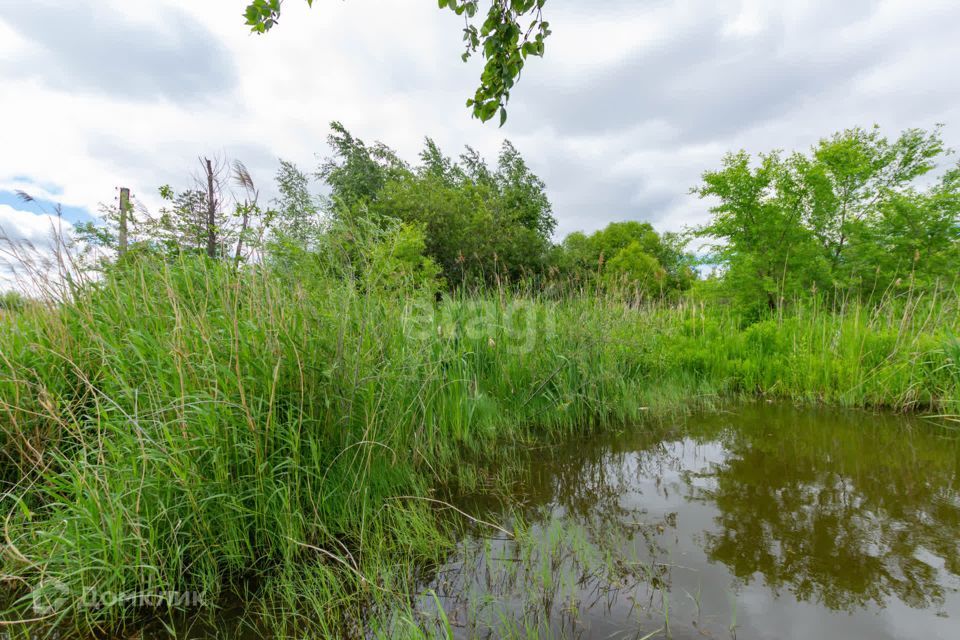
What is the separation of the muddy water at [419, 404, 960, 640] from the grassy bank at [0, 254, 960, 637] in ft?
1.57

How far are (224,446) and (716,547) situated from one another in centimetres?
264

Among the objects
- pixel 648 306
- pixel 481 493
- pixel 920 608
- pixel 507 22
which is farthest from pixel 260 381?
pixel 648 306

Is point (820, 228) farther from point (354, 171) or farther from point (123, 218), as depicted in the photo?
point (354, 171)

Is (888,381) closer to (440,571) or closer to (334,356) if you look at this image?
(440,571)

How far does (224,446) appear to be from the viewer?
6.15 ft

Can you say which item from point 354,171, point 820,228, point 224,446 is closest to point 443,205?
point 354,171

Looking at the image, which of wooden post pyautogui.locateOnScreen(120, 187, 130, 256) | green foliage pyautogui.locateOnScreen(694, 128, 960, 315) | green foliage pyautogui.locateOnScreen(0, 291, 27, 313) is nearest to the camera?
wooden post pyautogui.locateOnScreen(120, 187, 130, 256)

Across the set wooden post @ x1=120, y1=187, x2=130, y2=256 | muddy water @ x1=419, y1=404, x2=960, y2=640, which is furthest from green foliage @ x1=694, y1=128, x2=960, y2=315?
wooden post @ x1=120, y1=187, x2=130, y2=256

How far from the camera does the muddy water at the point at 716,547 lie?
1615 millimetres

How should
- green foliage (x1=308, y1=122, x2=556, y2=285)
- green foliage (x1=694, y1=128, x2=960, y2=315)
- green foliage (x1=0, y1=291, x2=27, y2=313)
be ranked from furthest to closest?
1. green foliage (x1=308, y1=122, x2=556, y2=285)
2. green foliage (x1=694, y1=128, x2=960, y2=315)
3. green foliage (x1=0, y1=291, x2=27, y2=313)

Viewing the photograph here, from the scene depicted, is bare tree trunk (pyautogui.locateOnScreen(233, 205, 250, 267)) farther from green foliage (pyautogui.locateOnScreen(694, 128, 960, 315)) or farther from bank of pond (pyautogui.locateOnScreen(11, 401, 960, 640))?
green foliage (pyautogui.locateOnScreen(694, 128, 960, 315))

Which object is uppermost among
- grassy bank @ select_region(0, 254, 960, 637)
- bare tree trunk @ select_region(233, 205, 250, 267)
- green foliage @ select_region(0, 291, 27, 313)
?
bare tree trunk @ select_region(233, 205, 250, 267)

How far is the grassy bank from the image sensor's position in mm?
1642

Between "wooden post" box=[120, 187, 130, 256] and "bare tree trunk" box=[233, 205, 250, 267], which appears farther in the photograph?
"wooden post" box=[120, 187, 130, 256]
